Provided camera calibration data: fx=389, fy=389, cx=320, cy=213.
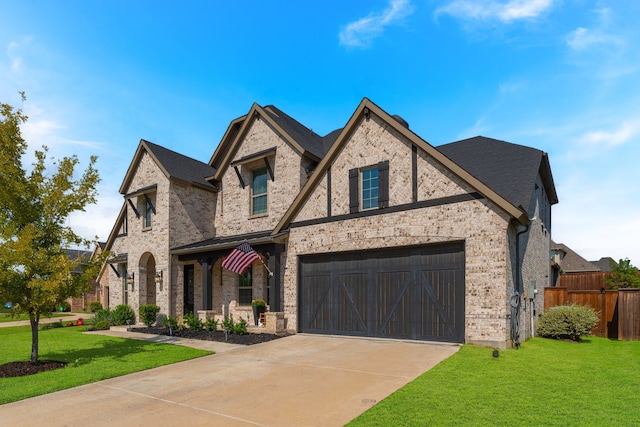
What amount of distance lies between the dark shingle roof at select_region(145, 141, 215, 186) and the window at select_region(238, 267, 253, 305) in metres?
5.57

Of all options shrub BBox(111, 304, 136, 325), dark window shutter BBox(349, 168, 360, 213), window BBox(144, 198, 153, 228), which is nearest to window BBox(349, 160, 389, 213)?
dark window shutter BBox(349, 168, 360, 213)

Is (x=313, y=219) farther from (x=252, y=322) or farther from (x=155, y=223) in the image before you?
(x=155, y=223)

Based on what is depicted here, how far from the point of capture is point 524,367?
28.6ft

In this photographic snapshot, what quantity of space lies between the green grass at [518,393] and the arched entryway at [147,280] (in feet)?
55.4

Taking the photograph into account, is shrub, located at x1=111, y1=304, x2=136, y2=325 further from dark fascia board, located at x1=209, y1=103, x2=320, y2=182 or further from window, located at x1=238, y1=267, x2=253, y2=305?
dark fascia board, located at x1=209, y1=103, x2=320, y2=182

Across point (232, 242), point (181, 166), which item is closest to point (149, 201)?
point (181, 166)

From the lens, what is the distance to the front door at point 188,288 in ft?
66.9

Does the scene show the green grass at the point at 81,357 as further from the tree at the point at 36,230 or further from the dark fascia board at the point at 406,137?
the dark fascia board at the point at 406,137

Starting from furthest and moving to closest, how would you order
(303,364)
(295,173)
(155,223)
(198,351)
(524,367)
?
(155,223)
(295,173)
(198,351)
(303,364)
(524,367)

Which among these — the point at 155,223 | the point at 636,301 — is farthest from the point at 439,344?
the point at 155,223

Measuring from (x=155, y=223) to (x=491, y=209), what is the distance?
642 inches

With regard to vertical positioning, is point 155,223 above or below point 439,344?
above

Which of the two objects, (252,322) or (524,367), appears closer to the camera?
(524,367)

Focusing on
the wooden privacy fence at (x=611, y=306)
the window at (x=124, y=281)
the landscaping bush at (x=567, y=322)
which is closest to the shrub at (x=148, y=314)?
the window at (x=124, y=281)
